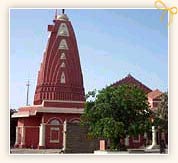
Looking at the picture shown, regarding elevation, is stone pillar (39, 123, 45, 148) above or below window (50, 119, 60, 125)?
below

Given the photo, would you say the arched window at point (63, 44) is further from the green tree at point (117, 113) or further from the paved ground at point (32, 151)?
the paved ground at point (32, 151)

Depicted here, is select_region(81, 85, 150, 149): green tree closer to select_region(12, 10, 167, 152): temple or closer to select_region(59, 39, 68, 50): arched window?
select_region(12, 10, 167, 152): temple

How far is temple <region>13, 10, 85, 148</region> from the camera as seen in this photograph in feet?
8.52

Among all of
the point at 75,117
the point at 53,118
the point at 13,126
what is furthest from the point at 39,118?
the point at 13,126

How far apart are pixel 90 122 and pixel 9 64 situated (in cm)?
57

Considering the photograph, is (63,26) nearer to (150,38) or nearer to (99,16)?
(99,16)

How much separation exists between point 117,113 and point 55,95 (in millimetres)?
433

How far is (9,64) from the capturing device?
2439 mm

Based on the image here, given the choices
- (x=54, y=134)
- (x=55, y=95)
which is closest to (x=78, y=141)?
(x=54, y=134)

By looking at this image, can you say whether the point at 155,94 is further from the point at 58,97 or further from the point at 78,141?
the point at 58,97

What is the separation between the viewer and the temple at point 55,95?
2.60 metres

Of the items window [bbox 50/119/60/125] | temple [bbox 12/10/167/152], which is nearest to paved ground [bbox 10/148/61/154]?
temple [bbox 12/10/167/152]

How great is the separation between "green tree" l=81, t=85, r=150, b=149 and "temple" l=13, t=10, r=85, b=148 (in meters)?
0.09

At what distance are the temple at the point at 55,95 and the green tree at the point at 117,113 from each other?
0.09m
